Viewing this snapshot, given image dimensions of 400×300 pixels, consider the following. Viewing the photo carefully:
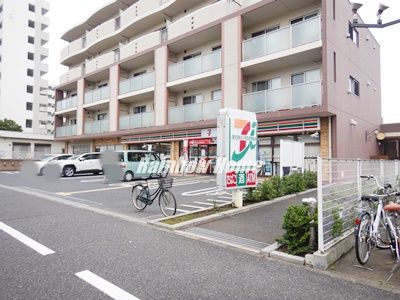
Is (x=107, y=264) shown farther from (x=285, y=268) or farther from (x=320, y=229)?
(x=320, y=229)

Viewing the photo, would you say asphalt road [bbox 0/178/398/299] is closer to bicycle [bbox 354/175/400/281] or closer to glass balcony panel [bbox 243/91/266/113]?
bicycle [bbox 354/175/400/281]

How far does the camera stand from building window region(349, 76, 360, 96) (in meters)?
16.6

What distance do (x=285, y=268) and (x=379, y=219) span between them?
5.25 feet

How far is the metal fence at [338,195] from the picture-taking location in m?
4.23

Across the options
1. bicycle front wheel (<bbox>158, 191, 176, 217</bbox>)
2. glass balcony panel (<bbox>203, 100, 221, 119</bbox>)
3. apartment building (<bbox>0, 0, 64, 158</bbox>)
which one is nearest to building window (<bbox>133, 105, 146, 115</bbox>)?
glass balcony panel (<bbox>203, 100, 221, 119</bbox>)

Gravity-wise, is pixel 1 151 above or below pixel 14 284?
above

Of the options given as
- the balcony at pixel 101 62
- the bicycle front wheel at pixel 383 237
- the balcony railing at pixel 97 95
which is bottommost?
the bicycle front wheel at pixel 383 237

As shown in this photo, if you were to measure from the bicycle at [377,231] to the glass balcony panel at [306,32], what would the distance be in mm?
10940

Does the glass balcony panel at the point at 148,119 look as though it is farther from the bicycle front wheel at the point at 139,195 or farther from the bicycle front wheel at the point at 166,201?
the bicycle front wheel at the point at 166,201

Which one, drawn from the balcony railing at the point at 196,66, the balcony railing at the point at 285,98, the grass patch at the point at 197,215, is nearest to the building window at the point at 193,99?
the balcony railing at the point at 196,66

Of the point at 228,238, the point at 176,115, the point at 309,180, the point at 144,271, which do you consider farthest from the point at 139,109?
the point at 144,271

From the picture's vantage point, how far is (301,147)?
13172 millimetres

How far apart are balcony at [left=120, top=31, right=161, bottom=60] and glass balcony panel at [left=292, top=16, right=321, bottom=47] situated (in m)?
10.3

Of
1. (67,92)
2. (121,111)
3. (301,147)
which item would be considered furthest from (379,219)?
(67,92)
